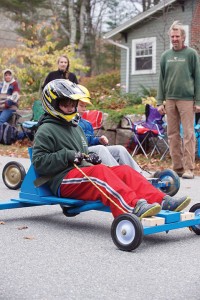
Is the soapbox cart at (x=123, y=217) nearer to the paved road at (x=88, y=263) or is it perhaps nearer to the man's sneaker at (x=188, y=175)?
the paved road at (x=88, y=263)

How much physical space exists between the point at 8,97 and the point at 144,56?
999cm

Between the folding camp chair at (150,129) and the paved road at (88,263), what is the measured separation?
681cm

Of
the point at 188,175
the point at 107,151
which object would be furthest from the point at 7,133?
the point at 107,151

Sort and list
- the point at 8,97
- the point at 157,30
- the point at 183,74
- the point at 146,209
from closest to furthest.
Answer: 1. the point at 146,209
2. the point at 183,74
3. the point at 8,97
4. the point at 157,30

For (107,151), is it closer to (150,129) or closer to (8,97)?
(150,129)

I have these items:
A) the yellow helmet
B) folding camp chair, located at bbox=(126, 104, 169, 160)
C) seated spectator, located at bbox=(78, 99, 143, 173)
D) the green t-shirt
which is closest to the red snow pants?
the yellow helmet

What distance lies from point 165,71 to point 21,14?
2735 centimetres

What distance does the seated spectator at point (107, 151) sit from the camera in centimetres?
732

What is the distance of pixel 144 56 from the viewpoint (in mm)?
25359

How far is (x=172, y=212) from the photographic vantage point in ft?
18.3

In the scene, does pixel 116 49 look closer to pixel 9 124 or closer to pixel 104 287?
pixel 9 124

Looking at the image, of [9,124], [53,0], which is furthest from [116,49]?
[9,124]

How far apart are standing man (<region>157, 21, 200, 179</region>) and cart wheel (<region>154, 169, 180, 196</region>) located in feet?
8.33

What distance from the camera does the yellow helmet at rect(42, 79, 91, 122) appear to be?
6.09 metres
